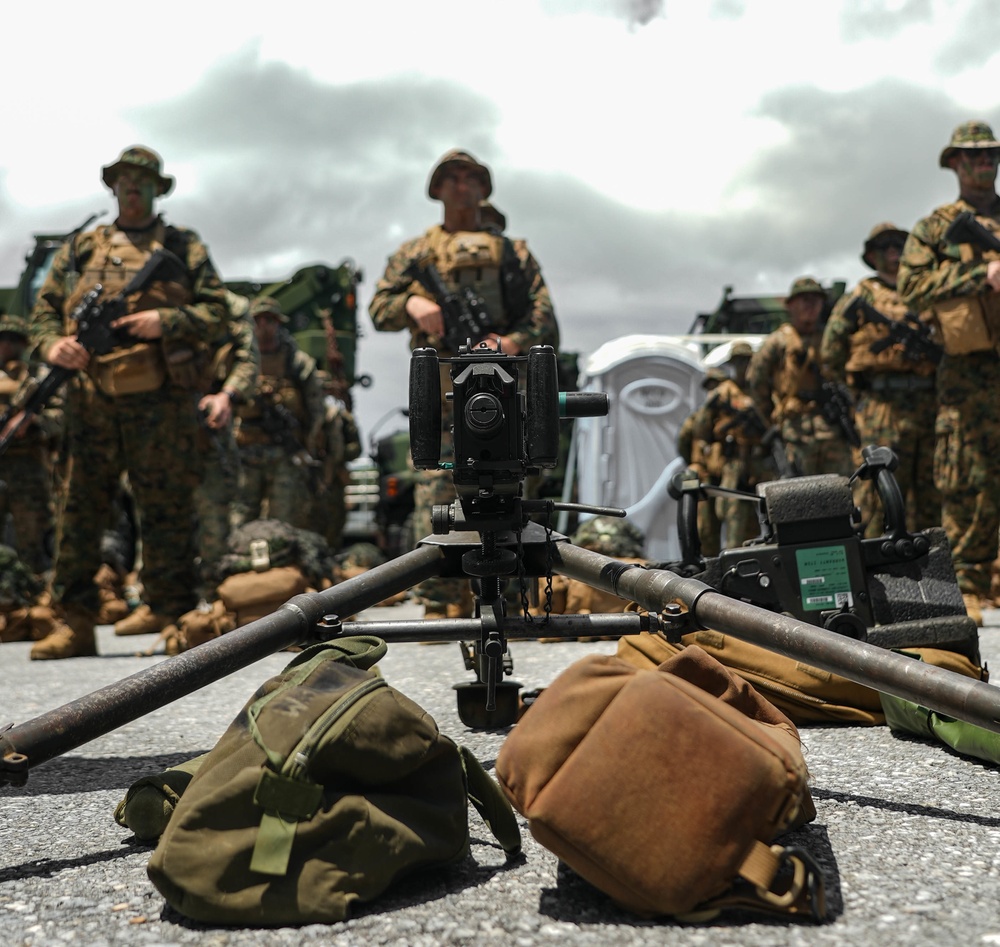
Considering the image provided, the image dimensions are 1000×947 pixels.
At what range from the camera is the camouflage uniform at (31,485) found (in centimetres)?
1012

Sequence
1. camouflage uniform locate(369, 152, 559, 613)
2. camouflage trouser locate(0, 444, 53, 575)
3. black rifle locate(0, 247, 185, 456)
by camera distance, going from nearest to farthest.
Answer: black rifle locate(0, 247, 185, 456), camouflage uniform locate(369, 152, 559, 613), camouflage trouser locate(0, 444, 53, 575)

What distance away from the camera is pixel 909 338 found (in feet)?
22.7

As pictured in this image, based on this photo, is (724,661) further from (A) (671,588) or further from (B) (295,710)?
(B) (295,710)

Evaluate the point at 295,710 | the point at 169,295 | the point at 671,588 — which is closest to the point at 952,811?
the point at 671,588

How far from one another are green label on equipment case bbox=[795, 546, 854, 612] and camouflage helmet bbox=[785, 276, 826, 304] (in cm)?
632

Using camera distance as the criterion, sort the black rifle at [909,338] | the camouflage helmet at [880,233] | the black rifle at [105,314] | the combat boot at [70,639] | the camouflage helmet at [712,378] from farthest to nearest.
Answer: the camouflage helmet at [712,378] < the camouflage helmet at [880,233] < the black rifle at [909,338] < the combat boot at [70,639] < the black rifle at [105,314]

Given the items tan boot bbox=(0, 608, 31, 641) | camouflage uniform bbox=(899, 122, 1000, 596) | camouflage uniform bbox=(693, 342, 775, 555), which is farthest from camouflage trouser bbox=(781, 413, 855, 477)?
tan boot bbox=(0, 608, 31, 641)

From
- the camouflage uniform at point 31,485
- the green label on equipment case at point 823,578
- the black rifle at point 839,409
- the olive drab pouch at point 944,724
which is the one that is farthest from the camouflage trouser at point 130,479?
the black rifle at point 839,409

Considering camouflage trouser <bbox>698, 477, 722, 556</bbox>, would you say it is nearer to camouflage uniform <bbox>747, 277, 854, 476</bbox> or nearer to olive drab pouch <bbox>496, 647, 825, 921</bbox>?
camouflage uniform <bbox>747, 277, 854, 476</bbox>

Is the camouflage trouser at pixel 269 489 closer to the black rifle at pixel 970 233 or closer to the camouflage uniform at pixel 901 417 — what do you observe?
the camouflage uniform at pixel 901 417

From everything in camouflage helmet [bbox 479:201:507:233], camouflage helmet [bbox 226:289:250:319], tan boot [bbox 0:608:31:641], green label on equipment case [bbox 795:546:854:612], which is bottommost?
tan boot [bbox 0:608:31:641]

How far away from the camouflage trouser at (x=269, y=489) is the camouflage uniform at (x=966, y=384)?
6.22 metres

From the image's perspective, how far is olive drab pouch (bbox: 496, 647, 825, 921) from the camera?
1616 mm

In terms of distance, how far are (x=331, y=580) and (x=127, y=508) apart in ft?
26.5
